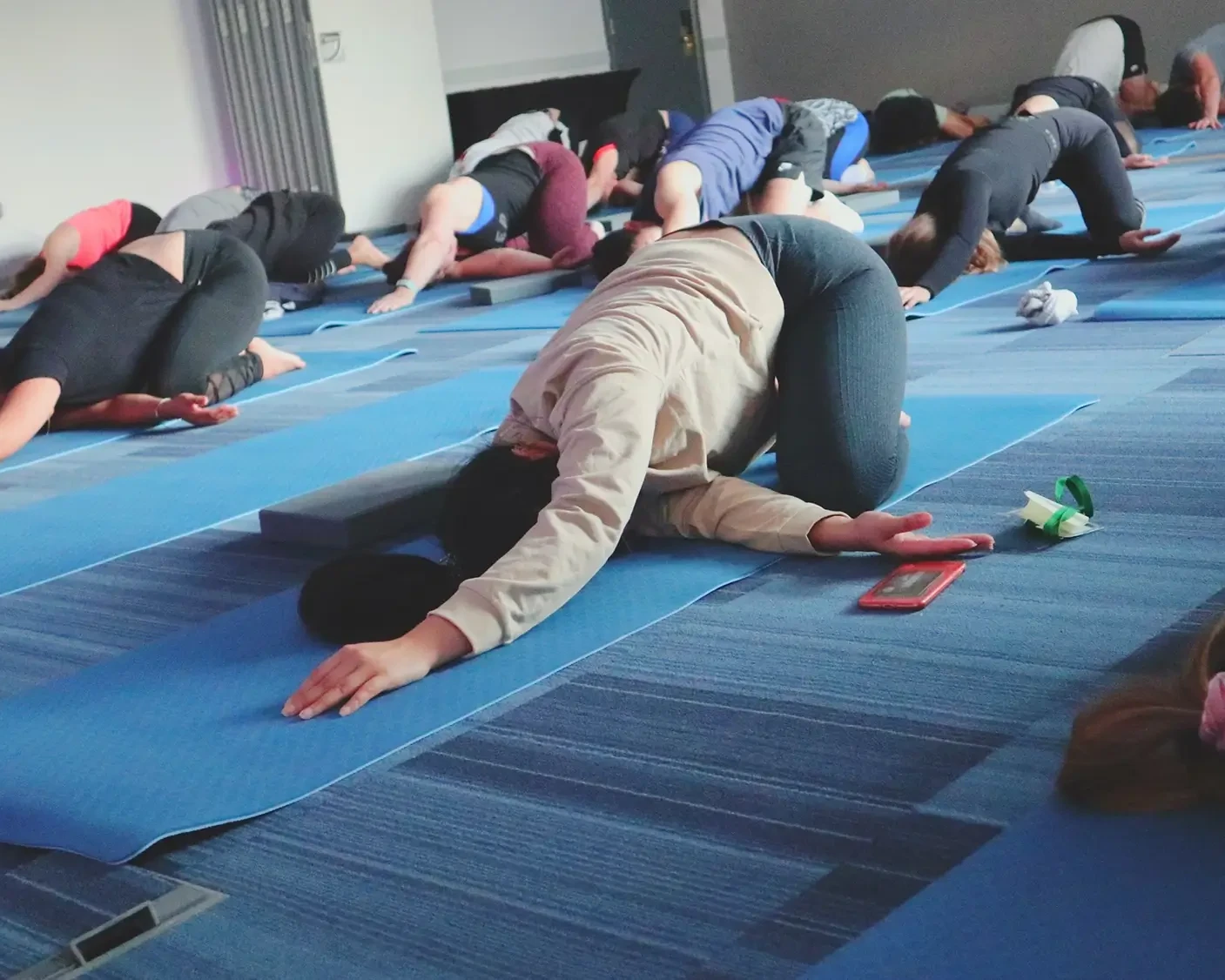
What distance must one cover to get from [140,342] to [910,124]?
278 inches

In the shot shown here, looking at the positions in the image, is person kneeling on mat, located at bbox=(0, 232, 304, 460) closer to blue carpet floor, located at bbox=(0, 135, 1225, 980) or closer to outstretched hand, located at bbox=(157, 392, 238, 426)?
outstretched hand, located at bbox=(157, 392, 238, 426)

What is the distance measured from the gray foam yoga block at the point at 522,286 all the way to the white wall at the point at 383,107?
3.29m

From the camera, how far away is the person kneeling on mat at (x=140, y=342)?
408 centimetres

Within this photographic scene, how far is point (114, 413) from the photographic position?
4363 mm

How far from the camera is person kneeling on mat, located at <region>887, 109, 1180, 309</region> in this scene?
451 centimetres

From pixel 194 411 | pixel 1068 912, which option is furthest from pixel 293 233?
pixel 1068 912

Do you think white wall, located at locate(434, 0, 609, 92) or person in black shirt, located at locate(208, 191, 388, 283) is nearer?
person in black shirt, located at locate(208, 191, 388, 283)

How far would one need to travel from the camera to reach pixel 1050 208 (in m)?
6.25

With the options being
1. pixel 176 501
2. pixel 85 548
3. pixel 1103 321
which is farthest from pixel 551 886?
pixel 1103 321

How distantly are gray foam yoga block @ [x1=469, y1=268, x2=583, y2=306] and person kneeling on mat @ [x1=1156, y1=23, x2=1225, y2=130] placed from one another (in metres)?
4.75

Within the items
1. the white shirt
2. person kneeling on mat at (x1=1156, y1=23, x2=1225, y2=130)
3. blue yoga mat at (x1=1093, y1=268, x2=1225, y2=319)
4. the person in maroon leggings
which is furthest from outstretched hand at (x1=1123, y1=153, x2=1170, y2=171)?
blue yoga mat at (x1=1093, y1=268, x2=1225, y2=319)

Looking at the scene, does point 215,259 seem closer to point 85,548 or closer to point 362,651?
point 85,548

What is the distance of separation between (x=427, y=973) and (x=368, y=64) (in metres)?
8.43

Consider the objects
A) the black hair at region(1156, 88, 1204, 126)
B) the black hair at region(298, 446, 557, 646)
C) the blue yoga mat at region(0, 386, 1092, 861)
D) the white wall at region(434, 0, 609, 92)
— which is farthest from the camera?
the white wall at region(434, 0, 609, 92)
